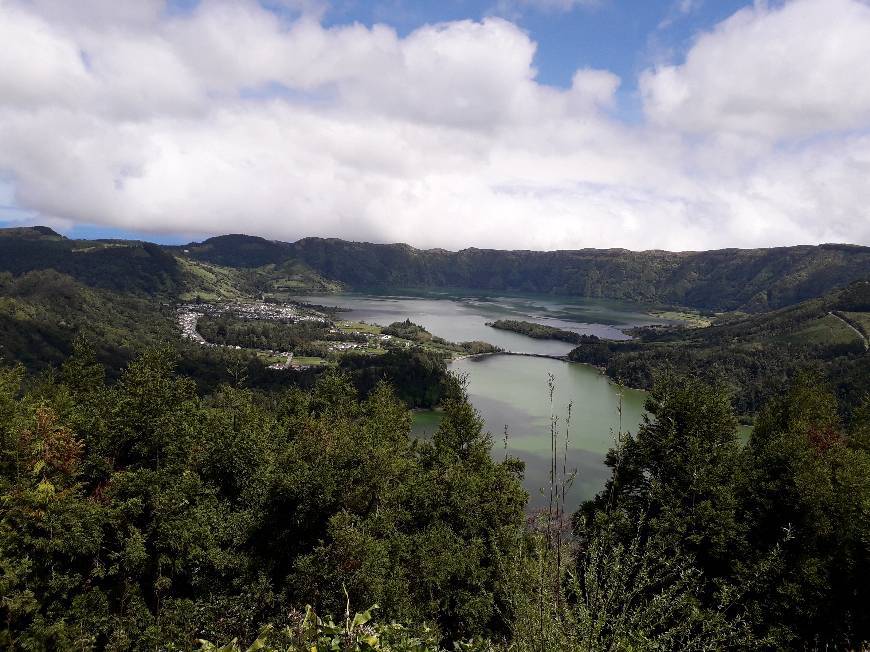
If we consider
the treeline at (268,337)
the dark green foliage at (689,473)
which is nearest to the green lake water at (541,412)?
the dark green foliage at (689,473)

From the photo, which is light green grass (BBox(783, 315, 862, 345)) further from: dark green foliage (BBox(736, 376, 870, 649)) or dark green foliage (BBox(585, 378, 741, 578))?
dark green foliage (BBox(585, 378, 741, 578))

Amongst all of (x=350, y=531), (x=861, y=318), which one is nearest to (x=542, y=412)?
(x=350, y=531)

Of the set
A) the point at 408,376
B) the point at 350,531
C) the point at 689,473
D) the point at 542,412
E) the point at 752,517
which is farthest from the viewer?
the point at 408,376

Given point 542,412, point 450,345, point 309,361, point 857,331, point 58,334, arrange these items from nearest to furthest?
point 542,412 < point 58,334 < point 857,331 < point 309,361 < point 450,345

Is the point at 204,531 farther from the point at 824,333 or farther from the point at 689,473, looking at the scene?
the point at 824,333

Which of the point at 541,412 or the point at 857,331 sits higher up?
the point at 857,331

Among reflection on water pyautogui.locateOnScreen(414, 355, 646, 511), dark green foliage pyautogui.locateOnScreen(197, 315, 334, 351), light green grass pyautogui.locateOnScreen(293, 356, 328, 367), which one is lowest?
light green grass pyautogui.locateOnScreen(293, 356, 328, 367)

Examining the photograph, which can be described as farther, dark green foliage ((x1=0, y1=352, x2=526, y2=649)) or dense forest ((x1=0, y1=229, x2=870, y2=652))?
dark green foliage ((x1=0, y1=352, x2=526, y2=649))

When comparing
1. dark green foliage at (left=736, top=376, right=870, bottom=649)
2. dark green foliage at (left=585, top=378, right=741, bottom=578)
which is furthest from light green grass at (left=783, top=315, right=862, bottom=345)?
dark green foliage at (left=585, top=378, right=741, bottom=578)

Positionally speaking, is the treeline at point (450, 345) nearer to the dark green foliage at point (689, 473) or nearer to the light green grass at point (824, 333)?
the light green grass at point (824, 333)

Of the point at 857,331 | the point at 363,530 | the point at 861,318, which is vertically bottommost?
the point at 363,530

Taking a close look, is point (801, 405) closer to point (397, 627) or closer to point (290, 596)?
point (290, 596)
